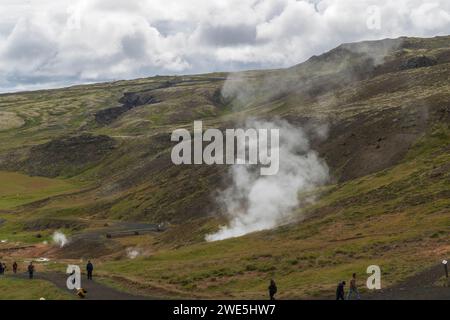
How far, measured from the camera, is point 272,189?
9962 cm

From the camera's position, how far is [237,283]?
52.6 m

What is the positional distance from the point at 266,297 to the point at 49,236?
269ft

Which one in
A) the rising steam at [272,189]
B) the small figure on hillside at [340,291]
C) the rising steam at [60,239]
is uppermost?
the rising steam at [272,189]

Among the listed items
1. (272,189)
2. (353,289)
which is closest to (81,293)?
(353,289)

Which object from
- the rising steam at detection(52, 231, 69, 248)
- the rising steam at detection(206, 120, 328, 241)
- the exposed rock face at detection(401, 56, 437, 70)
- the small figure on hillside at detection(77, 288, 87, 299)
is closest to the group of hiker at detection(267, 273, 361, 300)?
the small figure on hillside at detection(77, 288, 87, 299)

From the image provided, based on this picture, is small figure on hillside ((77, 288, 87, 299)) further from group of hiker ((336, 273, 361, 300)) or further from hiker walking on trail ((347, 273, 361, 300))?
hiker walking on trail ((347, 273, 361, 300))

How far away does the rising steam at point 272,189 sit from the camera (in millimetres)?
87750

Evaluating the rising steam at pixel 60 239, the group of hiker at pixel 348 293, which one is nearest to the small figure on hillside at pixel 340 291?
the group of hiker at pixel 348 293

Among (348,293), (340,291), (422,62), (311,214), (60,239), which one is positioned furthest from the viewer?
(422,62)

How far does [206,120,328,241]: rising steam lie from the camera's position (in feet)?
288

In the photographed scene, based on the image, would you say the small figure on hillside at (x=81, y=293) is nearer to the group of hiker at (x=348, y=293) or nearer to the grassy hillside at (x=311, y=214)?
the grassy hillside at (x=311, y=214)

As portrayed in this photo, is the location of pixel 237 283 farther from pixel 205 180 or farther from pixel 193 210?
pixel 205 180

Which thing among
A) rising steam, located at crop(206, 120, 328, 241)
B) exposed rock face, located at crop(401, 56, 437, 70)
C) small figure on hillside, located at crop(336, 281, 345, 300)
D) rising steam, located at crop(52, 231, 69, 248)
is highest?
exposed rock face, located at crop(401, 56, 437, 70)

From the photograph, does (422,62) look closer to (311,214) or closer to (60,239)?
(311,214)
